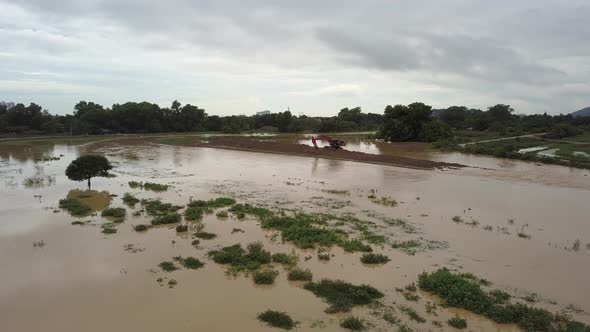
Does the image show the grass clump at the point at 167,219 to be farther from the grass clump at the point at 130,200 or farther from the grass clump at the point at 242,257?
the grass clump at the point at 242,257

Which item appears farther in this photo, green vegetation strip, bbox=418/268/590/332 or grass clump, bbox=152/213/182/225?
grass clump, bbox=152/213/182/225

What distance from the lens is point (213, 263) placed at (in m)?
9.03

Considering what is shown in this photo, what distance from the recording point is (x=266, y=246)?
10172 millimetres

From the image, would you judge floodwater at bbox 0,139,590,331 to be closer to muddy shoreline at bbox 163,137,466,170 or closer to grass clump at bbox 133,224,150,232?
grass clump at bbox 133,224,150,232

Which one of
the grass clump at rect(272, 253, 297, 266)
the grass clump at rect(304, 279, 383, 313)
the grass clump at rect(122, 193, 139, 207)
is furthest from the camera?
the grass clump at rect(122, 193, 139, 207)

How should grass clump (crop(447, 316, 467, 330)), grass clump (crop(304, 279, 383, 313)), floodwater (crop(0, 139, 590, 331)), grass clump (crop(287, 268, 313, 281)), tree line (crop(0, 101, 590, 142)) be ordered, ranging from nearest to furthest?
grass clump (crop(447, 316, 467, 330)), floodwater (crop(0, 139, 590, 331)), grass clump (crop(304, 279, 383, 313)), grass clump (crop(287, 268, 313, 281)), tree line (crop(0, 101, 590, 142))

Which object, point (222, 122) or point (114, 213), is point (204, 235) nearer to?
point (114, 213)

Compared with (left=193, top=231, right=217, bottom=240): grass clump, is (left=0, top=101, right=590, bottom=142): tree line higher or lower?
higher

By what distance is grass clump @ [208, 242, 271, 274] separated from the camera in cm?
876

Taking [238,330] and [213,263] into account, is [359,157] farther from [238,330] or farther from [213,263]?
[238,330]

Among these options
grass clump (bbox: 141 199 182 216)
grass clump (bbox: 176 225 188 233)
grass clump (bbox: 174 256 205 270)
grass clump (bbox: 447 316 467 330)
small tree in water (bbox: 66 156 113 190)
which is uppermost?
small tree in water (bbox: 66 156 113 190)

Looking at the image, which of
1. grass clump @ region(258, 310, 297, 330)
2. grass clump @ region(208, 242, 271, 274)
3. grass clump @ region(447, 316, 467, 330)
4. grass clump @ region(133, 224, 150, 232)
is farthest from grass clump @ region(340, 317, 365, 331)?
grass clump @ region(133, 224, 150, 232)

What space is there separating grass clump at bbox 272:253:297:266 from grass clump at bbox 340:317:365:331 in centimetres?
270

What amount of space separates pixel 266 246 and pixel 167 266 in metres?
2.57
